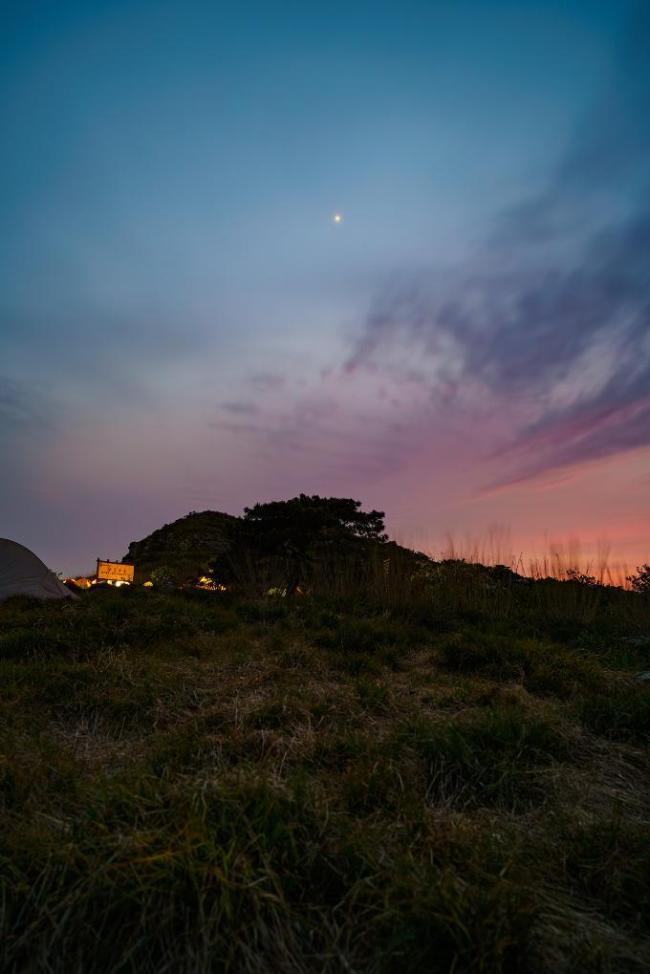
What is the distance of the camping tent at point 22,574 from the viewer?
40.0ft

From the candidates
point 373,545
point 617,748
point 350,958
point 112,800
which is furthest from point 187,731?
point 373,545

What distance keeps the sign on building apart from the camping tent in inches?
295

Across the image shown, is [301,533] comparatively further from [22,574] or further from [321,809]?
[321,809]

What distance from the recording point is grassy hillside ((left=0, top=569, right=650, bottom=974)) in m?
1.57

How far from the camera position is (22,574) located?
12.4 meters

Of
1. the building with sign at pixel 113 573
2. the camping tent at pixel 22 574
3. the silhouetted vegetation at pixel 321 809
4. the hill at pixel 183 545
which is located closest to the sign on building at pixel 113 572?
the building with sign at pixel 113 573

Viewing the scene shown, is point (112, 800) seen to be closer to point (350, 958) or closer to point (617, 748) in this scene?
point (350, 958)

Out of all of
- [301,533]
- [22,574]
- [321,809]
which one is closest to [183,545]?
[301,533]

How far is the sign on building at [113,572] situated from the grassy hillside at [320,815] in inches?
625

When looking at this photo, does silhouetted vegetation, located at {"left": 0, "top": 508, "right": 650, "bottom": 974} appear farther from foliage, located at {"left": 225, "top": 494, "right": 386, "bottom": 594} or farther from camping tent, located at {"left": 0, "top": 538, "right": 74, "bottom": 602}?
foliage, located at {"left": 225, "top": 494, "right": 386, "bottom": 594}

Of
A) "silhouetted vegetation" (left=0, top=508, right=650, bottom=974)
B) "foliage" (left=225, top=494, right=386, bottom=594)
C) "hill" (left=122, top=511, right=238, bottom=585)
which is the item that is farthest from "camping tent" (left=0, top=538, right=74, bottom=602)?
"hill" (left=122, top=511, right=238, bottom=585)

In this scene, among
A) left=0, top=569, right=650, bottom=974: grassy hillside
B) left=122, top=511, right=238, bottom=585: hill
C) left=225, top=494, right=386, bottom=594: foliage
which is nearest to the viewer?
left=0, top=569, right=650, bottom=974: grassy hillside

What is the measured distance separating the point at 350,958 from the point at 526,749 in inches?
74.8

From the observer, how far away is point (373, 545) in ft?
48.0
